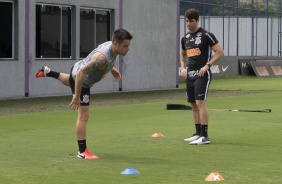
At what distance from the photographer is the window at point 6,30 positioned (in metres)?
27.0

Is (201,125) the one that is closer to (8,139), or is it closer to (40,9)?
(8,139)

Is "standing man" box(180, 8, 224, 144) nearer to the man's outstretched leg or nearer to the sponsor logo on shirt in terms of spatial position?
the sponsor logo on shirt

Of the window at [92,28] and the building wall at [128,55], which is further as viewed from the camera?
the window at [92,28]

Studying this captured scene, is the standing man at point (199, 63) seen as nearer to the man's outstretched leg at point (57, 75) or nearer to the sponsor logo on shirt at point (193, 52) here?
the sponsor logo on shirt at point (193, 52)

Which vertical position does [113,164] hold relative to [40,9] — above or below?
below

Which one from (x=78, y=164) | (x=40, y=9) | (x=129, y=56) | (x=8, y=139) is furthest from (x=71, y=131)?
(x=129, y=56)

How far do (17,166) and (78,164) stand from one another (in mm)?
785

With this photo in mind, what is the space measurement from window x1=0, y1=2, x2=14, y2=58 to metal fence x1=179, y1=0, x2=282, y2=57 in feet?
66.0

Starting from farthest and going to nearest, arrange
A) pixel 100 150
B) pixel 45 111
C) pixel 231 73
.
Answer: pixel 231 73, pixel 45 111, pixel 100 150

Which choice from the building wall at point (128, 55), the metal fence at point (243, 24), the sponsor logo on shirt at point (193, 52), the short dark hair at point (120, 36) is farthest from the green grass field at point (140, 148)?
the metal fence at point (243, 24)

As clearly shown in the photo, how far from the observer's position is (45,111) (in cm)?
2197

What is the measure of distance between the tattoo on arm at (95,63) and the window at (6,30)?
16.2 metres

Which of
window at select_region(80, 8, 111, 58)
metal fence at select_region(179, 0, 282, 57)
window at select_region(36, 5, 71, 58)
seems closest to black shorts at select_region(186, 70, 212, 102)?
window at select_region(36, 5, 71, 58)

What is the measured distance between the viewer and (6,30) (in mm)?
27234
